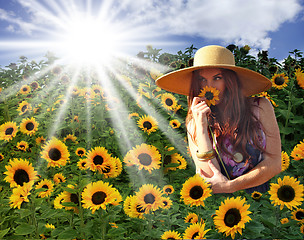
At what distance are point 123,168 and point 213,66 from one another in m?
1.93

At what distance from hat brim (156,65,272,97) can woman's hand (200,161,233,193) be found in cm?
67

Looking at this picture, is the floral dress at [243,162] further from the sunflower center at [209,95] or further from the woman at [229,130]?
the sunflower center at [209,95]

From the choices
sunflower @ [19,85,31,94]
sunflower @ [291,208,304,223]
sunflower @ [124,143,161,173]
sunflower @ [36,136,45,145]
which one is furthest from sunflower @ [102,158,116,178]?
sunflower @ [19,85,31,94]

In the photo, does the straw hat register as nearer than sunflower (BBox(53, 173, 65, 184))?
Yes

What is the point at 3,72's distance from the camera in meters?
6.61

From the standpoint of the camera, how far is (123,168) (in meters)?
3.30

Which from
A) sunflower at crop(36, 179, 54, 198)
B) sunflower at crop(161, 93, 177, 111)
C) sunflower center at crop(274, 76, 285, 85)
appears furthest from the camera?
sunflower center at crop(274, 76, 285, 85)

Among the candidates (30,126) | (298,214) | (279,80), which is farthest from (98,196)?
(279,80)

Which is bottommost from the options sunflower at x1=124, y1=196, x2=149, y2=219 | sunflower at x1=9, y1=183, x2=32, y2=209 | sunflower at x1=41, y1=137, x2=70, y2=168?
sunflower at x1=124, y1=196, x2=149, y2=219

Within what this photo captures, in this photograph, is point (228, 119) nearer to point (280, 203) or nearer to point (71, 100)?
point (280, 203)

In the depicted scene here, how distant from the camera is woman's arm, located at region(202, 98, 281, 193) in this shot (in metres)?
1.70

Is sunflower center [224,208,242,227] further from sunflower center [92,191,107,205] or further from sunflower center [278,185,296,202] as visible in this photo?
sunflower center [92,191,107,205]

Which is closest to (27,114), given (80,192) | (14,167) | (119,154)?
(119,154)

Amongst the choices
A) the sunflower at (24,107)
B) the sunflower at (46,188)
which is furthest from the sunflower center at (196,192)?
the sunflower at (24,107)
